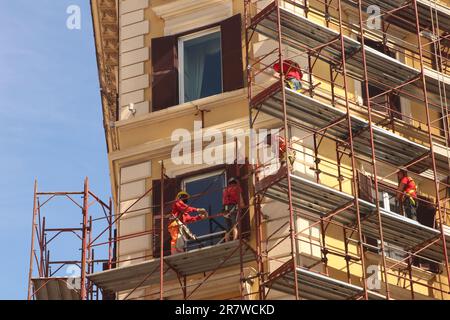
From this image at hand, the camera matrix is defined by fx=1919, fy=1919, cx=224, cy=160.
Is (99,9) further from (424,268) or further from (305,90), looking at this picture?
(424,268)

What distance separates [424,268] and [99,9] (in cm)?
1266

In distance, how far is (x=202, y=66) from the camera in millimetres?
45375

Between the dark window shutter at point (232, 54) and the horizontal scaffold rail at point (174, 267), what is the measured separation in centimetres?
470

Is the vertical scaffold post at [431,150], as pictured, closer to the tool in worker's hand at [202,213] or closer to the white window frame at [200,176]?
the white window frame at [200,176]

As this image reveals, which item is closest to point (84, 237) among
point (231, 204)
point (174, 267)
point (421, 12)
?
point (174, 267)

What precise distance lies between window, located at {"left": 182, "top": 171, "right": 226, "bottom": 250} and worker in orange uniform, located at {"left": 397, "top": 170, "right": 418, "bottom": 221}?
3.96 metres

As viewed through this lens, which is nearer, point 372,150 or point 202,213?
point 372,150

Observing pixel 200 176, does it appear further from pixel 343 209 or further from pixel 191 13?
pixel 191 13

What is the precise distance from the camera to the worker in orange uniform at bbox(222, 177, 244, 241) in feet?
137

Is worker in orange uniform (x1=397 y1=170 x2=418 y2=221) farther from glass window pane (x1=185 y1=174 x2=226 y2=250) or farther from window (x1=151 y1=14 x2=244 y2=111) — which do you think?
window (x1=151 y1=14 x2=244 y2=111)

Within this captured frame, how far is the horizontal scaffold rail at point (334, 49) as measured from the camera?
4281 cm

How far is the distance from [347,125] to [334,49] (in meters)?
2.24

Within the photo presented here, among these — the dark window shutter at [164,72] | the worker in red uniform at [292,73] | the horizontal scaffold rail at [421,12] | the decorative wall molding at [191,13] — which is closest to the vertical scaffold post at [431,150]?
the horizontal scaffold rail at [421,12]

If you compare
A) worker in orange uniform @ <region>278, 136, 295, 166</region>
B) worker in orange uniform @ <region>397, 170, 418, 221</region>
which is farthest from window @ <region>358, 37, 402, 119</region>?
worker in orange uniform @ <region>278, 136, 295, 166</region>
